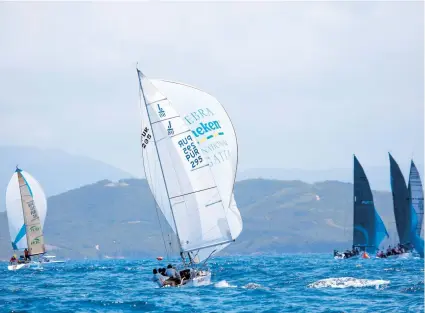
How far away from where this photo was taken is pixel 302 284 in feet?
140

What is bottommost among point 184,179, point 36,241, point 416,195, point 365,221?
point 365,221

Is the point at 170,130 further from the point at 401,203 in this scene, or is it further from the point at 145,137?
the point at 401,203

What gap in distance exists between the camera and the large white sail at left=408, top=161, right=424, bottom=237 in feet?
286

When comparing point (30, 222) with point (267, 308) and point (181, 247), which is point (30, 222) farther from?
point (267, 308)

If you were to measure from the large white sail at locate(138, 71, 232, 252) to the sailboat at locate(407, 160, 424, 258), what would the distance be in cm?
5089

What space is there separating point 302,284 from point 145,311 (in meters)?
13.6

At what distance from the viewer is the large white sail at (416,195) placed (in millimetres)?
87250

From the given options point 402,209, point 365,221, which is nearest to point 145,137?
point 402,209

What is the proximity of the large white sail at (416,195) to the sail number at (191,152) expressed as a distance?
50629 mm

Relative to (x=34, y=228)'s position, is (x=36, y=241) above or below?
below

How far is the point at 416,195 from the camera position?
88.5 meters

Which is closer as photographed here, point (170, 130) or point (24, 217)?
point (170, 130)

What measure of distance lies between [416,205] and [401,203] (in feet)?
5.41

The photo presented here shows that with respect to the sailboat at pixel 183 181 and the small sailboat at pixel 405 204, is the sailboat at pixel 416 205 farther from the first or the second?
the sailboat at pixel 183 181
